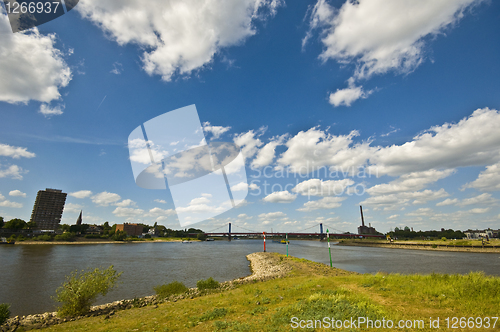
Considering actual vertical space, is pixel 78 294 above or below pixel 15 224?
below

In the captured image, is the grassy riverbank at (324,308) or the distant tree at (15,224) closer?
the grassy riverbank at (324,308)

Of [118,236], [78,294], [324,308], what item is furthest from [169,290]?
[118,236]

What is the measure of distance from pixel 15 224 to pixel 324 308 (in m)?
194

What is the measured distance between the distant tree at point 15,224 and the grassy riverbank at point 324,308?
590ft

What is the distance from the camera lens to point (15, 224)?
13775cm

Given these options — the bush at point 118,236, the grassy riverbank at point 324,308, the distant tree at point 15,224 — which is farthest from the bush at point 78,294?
the distant tree at point 15,224

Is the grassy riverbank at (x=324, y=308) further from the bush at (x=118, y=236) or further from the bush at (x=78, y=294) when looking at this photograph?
the bush at (x=118, y=236)

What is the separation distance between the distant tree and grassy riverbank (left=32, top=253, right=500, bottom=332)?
180 m

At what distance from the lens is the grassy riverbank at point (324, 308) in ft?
30.5

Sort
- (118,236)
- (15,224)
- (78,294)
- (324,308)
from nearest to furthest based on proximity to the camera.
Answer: (324,308)
(78,294)
(15,224)
(118,236)

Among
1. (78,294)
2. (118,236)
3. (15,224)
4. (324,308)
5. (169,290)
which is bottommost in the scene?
(169,290)

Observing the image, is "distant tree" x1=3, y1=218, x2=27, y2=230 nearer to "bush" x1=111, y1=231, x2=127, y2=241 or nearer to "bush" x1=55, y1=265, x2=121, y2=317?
"bush" x1=111, y1=231, x2=127, y2=241

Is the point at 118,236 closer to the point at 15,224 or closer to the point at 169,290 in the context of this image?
the point at 15,224

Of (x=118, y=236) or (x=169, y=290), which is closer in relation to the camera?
(x=169, y=290)
